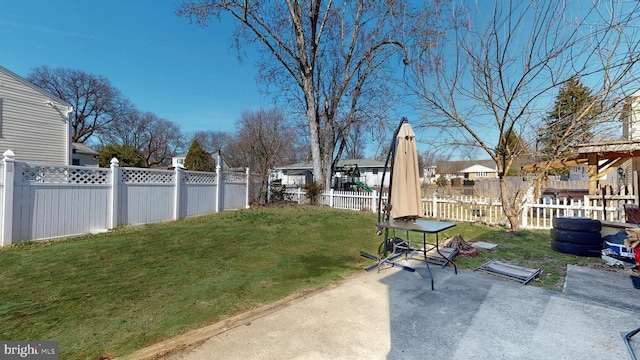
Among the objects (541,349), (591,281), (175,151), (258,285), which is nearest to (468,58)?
(591,281)

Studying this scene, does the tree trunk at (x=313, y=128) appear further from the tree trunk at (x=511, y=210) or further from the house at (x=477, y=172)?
the house at (x=477, y=172)

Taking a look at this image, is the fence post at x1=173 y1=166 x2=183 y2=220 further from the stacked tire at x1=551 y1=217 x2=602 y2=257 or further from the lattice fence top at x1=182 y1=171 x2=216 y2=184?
the stacked tire at x1=551 y1=217 x2=602 y2=257

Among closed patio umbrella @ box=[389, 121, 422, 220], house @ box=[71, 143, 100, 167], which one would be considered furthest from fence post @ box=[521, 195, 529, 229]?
house @ box=[71, 143, 100, 167]

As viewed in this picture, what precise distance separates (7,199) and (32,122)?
29.4 feet

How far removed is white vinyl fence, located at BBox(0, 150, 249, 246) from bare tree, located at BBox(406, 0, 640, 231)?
7.94m

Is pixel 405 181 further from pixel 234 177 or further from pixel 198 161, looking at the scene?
pixel 198 161

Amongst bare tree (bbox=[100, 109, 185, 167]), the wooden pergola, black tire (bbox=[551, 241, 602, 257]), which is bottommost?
black tire (bbox=[551, 241, 602, 257])

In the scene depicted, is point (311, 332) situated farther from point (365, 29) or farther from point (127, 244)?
point (365, 29)

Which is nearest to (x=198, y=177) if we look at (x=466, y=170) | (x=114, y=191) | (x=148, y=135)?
(x=114, y=191)

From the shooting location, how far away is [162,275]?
364cm

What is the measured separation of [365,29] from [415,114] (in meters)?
7.92

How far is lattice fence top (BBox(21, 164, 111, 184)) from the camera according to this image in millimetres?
5203

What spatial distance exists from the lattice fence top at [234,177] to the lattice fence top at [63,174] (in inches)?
173

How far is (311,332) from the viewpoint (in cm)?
223
